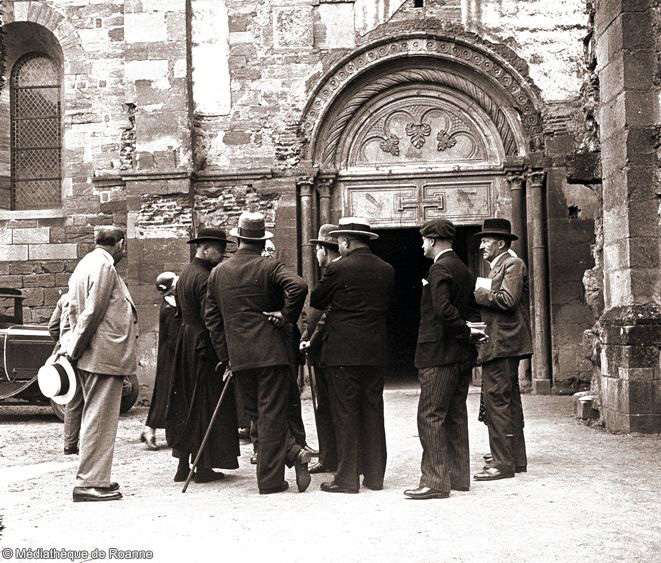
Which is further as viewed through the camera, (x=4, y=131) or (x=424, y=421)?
(x=4, y=131)

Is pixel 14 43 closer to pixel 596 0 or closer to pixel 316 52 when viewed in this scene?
pixel 316 52

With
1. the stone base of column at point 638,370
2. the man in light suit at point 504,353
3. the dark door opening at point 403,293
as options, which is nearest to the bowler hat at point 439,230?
the man in light suit at point 504,353

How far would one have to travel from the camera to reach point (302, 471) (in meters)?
6.20

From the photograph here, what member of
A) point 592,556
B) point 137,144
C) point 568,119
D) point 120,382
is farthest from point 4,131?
point 592,556

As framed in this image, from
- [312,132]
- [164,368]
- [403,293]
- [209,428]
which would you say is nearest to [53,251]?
[312,132]

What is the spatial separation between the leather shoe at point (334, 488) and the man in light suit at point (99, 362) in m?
1.41

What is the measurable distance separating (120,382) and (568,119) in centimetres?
950

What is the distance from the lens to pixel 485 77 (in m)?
13.8

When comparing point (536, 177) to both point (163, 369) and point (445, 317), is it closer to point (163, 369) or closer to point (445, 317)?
point (163, 369)

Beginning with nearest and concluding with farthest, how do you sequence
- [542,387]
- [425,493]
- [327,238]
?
1. [425,493]
2. [327,238]
3. [542,387]

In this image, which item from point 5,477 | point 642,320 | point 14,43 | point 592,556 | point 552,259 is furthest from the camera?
point 14,43

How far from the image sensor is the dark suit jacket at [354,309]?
247 inches

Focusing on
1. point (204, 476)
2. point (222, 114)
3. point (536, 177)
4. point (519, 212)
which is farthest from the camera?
point (222, 114)

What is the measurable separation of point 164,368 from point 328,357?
277 cm
